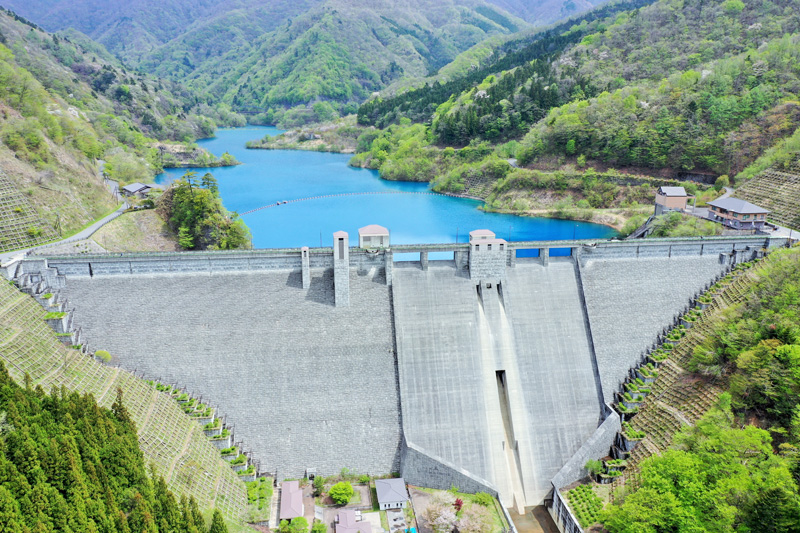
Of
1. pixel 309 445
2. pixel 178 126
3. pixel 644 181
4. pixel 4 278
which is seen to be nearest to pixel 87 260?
pixel 4 278

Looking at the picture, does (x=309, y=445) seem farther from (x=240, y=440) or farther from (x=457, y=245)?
(x=457, y=245)

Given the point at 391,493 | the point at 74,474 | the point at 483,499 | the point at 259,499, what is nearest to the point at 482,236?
the point at 483,499

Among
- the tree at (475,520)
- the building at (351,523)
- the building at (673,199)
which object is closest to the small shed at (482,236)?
the tree at (475,520)

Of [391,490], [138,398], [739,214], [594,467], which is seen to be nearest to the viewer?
[138,398]

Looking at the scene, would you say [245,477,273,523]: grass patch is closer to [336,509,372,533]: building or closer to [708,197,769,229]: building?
[336,509,372,533]: building

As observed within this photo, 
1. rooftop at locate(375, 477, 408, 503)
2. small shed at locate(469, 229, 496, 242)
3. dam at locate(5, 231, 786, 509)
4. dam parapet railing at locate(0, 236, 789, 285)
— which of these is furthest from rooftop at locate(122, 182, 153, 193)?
rooftop at locate(375, 477, 408, 503)

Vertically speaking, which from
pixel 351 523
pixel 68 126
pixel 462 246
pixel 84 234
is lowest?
pixel 351 523

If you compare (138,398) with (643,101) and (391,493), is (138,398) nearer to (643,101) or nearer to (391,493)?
(391,493)

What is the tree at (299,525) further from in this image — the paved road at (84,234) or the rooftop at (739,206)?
the rooftop at (739,206)
